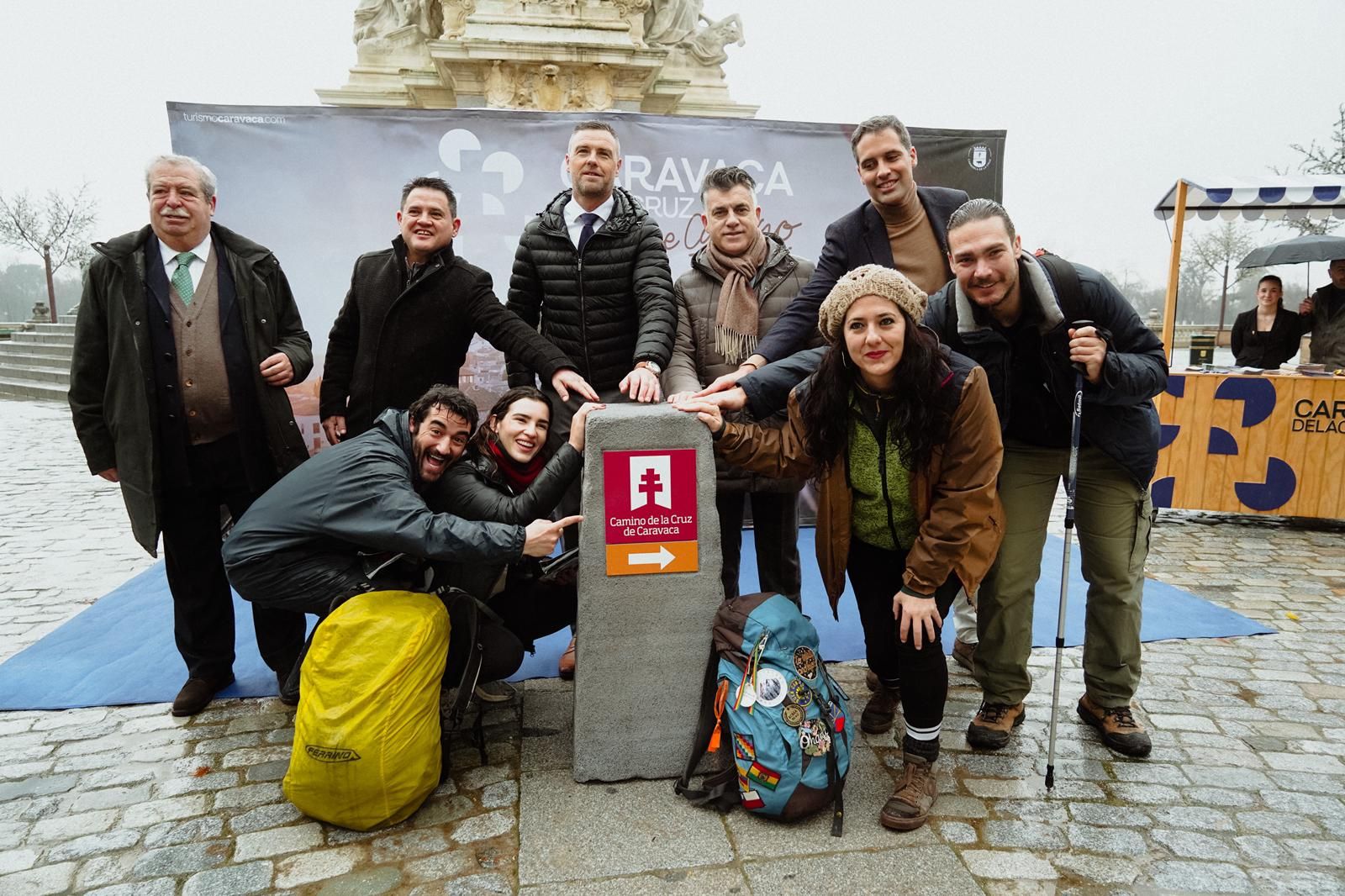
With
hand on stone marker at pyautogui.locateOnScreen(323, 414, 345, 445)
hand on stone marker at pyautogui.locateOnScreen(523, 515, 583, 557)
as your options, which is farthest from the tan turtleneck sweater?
hand on stone marker at pyautogui.locateOnScreen(323, 414, 345, 445)

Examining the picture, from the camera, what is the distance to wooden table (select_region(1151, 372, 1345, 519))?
6508mm

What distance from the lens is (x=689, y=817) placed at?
106 inches

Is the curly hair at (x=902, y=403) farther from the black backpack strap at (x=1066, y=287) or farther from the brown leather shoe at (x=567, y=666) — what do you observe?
the brown leather shoe at (x=567, y=666)

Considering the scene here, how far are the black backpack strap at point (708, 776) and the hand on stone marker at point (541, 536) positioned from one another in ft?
2.36

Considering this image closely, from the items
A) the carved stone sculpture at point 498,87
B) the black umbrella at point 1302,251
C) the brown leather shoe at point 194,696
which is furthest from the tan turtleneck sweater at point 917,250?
the carved stone sculpture at point 498,87

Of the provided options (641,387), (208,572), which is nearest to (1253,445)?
(641,387)

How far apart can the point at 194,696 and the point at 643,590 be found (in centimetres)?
221

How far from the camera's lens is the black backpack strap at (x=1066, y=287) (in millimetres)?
2902

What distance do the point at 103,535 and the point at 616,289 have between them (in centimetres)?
565

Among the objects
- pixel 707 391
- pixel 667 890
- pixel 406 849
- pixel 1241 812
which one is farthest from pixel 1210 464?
pixel 406 849

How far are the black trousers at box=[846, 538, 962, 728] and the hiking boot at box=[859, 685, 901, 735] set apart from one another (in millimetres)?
70

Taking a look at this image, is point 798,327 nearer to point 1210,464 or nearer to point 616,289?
point 616,289

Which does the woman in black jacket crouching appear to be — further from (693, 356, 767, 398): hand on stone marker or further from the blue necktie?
the blue necktie

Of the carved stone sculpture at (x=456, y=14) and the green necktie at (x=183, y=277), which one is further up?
the carved stone sculpture at (x=456, y=14)
